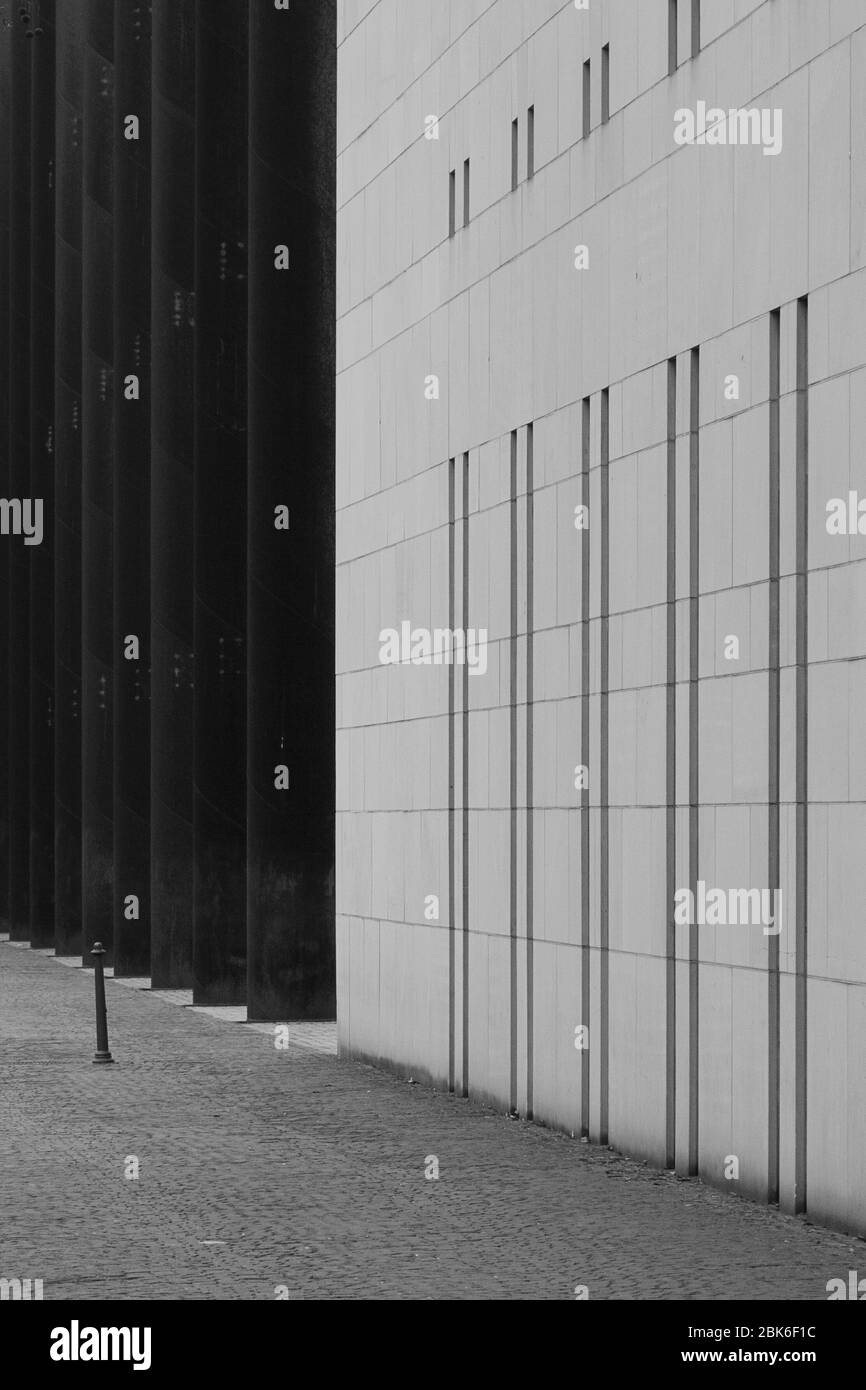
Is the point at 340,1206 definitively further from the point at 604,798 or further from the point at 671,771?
the point at 604,798

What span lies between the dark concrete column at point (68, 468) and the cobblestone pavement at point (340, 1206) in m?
22.1

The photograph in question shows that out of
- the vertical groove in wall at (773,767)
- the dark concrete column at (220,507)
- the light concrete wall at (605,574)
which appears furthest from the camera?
the dark concrete column at (220,507)

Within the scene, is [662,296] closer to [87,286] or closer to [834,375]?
[834,375]

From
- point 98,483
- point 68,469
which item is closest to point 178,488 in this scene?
A: point 98,483

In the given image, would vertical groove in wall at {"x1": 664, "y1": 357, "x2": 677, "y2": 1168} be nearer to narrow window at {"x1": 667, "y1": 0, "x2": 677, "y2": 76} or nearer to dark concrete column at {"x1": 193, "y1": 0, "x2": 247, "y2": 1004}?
narrow window at {"x1": 667, "y1": 0, "x2": 677, "y2": 76}

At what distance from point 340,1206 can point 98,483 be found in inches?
1074

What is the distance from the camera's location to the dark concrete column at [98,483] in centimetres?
4012

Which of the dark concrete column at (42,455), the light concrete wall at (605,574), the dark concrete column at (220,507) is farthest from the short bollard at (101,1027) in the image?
the dark concrete column at (42,455)

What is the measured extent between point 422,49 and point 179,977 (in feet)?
51.9

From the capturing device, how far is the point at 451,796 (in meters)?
20.7

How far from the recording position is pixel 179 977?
34.4 m

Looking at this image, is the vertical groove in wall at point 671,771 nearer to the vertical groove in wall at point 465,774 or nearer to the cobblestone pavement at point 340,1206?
the cobblestone pavement at point 340,1206

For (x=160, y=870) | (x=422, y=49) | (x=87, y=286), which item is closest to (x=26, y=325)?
(x=87, y=286)

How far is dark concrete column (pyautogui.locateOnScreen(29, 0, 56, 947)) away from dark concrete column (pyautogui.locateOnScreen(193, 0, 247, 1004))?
54.0ft
